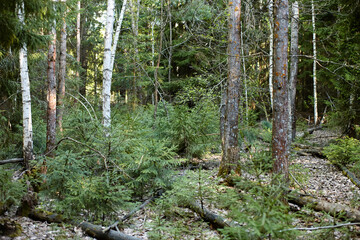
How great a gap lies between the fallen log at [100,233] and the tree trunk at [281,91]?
2.79 metres

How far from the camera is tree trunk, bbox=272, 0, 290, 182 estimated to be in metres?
4.50

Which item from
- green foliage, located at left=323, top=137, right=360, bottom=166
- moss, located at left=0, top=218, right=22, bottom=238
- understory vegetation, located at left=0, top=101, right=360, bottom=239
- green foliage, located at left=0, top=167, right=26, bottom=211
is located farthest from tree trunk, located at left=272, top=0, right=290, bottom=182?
green foliage, located at left=0, top=167, right=26, bottom=211

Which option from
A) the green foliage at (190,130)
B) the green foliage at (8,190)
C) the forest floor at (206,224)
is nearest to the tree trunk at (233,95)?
the forest floor at (206,224)

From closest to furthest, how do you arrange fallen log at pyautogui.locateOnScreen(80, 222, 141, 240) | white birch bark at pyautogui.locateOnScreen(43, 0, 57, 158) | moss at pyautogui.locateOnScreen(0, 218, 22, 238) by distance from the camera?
fallen log at pyautogui.locateOnScreen(80, 222, 141, 240), moss at pyautogui.locateOnScreen(0, 218, 22, 238), white birch bark at pyautogui.locateOnScreen(43, 0, 57, 158)

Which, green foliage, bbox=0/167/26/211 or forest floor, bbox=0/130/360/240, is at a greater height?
green foliage, bbox=0/167/26/211

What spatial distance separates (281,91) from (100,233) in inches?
151

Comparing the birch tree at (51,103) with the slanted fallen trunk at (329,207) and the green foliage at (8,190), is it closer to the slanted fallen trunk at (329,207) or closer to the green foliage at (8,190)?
the green foliage at (8,190)

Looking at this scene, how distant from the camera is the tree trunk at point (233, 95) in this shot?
21.4 ft

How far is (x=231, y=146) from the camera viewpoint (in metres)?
6.54

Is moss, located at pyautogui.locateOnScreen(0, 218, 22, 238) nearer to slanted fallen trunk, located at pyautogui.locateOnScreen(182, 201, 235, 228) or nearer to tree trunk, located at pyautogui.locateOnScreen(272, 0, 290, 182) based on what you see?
slanted fallen trunk, located at pyautogui.locateOnScreen(182, 201, 235, 228)

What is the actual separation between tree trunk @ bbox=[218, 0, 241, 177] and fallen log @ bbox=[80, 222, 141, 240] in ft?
11.2

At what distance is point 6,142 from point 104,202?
5.49 m

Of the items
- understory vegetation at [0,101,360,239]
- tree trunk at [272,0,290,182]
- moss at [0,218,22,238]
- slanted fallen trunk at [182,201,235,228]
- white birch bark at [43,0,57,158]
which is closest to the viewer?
understory vegetation at [0,101,360,239]

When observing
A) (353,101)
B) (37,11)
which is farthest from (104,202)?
(353,101)
